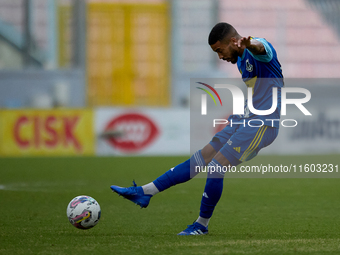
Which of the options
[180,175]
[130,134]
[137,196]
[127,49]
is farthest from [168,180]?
[127,49]

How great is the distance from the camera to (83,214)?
4594mm

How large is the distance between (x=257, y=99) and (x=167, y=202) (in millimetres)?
2599

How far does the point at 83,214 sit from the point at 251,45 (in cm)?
189

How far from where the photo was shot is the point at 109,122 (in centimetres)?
1464

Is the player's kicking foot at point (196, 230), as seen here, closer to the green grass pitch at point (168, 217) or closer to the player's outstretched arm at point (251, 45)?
the green grass pitch at point (168, 217)

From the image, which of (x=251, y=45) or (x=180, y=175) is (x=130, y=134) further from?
(x=251, y=45)

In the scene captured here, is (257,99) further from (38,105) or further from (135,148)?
(38,105)

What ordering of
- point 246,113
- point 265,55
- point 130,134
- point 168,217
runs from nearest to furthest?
1. point 265,55
2. point 246,113
3. point 168,217
4. point 130,134

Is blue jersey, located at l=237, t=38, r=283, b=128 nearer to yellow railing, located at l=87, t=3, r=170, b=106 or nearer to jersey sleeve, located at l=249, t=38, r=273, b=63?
jersey sleeve, located at l=249, t=38, r=273, b=63

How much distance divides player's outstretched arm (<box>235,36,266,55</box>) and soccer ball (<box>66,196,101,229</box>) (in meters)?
1.79

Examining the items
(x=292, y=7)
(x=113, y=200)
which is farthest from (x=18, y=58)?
(x=113, y=200)

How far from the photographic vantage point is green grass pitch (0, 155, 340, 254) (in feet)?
13.2

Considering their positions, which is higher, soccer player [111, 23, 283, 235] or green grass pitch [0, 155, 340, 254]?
soccer player [111, 23, 283, 235]

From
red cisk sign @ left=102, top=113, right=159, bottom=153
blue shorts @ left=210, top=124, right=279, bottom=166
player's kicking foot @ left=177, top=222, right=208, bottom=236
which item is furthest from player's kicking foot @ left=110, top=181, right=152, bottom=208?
red cisk sign @ left=102, top=113, right=159, bottom=153
